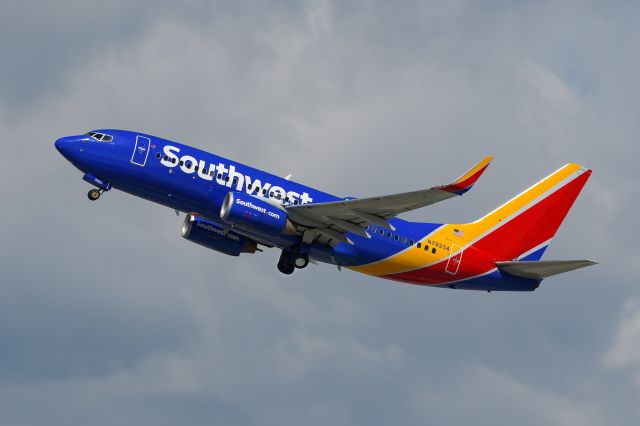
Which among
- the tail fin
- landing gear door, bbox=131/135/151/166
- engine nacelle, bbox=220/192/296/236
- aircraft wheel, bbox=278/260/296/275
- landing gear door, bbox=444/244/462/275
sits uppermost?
the tail fin

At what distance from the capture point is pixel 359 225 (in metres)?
65.1

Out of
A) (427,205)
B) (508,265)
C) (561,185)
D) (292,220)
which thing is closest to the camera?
(427,205)

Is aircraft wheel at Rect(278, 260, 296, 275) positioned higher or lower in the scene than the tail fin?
lower

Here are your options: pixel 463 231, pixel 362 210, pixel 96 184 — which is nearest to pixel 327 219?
pixel 362 210

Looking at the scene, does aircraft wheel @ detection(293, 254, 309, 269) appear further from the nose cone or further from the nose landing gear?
the nose cone

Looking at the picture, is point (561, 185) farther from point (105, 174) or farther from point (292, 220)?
point (105, 174)

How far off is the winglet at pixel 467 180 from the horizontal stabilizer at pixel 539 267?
889 centimetres

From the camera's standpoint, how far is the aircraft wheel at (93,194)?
6412 cm

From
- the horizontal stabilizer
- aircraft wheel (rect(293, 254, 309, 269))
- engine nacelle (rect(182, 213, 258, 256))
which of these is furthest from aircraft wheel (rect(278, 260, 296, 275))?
the horizontal stabilizer

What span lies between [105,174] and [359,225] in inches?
518

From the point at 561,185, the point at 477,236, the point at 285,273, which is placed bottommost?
the point at 285,273

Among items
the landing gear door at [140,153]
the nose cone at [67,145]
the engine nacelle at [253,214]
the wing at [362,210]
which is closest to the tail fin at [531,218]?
the wing at [362,210]

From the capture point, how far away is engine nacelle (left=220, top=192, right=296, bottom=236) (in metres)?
62.6

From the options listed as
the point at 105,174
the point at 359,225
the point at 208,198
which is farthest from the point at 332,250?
the point at 105,174
